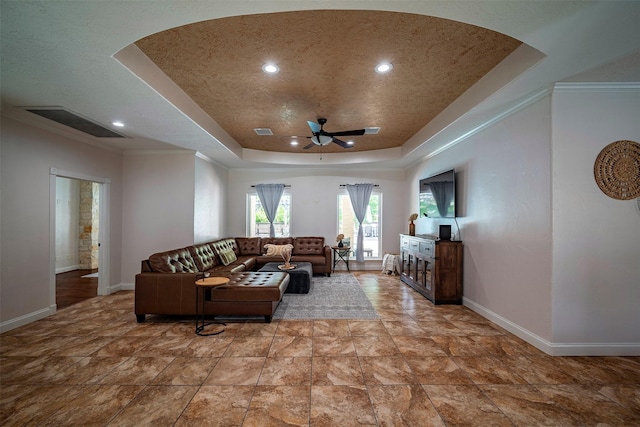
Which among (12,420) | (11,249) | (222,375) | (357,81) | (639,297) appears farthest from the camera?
(11,249)

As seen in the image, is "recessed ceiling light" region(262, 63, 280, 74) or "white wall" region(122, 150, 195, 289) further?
"white wall" region(122, 150, 195, 289)

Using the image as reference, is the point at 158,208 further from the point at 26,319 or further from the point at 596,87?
the point at 596,87

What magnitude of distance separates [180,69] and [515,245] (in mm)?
4201

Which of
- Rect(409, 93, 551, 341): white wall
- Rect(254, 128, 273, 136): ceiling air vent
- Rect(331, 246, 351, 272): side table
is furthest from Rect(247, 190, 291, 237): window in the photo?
Rect(409, 93, 551, 341): white wall

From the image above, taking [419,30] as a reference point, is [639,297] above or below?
below

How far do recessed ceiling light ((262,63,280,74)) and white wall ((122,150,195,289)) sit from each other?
10.2 feet

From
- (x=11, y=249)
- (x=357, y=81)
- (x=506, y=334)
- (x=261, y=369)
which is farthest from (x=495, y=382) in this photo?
(x=11, y=249)

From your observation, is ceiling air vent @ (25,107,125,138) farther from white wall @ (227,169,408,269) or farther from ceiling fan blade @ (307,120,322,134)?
white wall @ (227,169,408,269)

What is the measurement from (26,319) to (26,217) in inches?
52.1

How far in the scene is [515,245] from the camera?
10.5 ft

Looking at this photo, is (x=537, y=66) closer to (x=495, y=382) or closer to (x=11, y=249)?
(x=495, y=382)

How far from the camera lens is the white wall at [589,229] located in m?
2.69

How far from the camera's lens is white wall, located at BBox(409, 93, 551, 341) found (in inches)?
112

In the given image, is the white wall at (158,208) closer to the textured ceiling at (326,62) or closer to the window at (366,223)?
the textured ceiling at (326,62)
